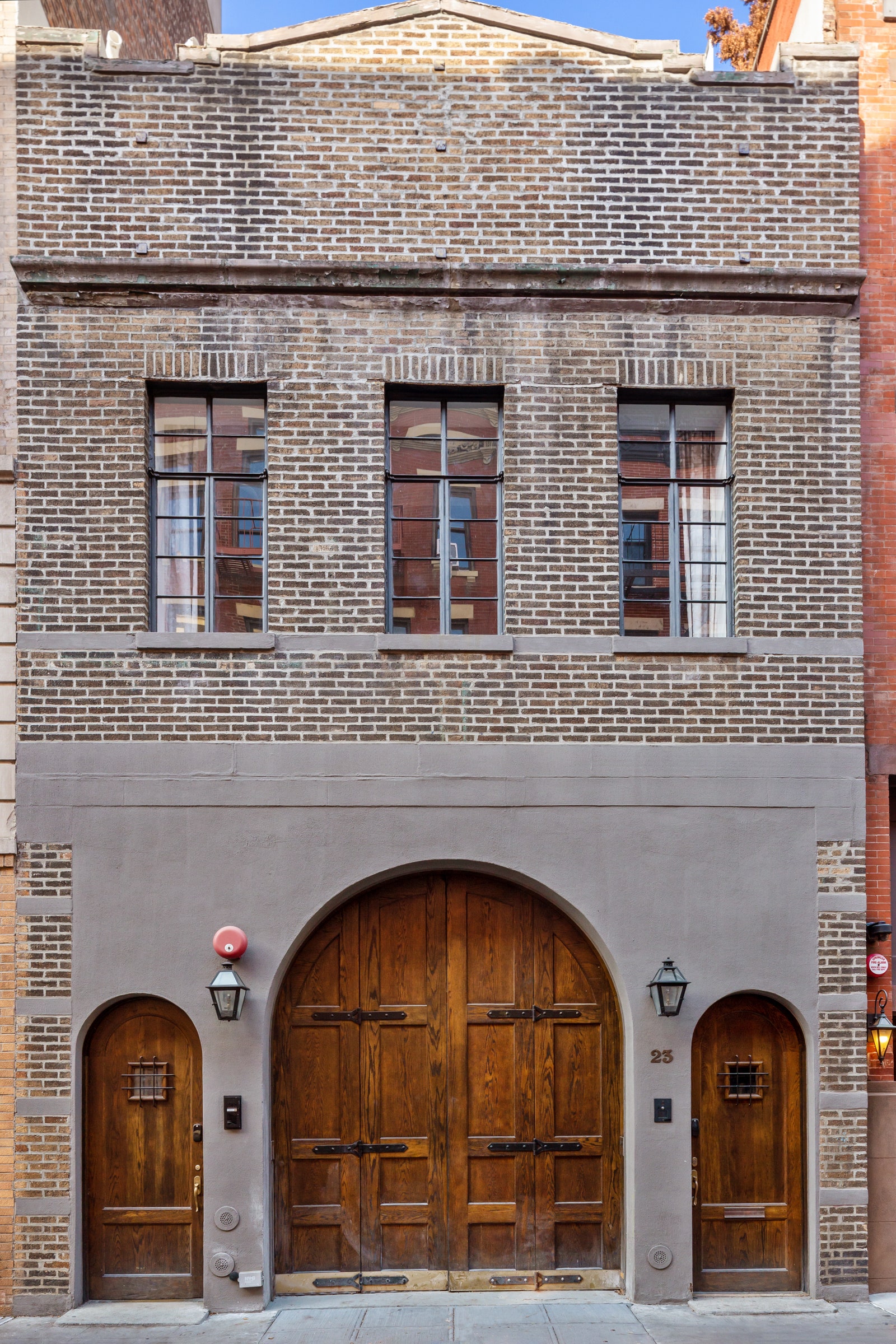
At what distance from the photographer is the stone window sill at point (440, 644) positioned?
337 inches

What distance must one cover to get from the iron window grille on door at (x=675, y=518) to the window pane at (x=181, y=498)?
350cm

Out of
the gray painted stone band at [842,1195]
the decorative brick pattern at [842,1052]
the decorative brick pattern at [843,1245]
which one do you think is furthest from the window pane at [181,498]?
the decorative brick pattern at [843,1245]

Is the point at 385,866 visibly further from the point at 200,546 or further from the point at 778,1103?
the point at 778,1103

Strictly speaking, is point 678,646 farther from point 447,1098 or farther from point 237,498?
point 447,1098

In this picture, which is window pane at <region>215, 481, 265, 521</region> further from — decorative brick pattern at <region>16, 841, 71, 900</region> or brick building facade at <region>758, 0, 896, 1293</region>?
brick building facade at <region>758, 0, 896, 1293</region>

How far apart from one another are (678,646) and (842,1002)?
3.12 meters

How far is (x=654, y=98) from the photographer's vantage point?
351 inches

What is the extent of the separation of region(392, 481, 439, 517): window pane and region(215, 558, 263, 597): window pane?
1242 millimetres

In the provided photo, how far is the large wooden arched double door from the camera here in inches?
335

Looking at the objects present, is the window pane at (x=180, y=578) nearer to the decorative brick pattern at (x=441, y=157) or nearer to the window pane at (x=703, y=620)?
the decorative brick pattern at (x=441, y=157)

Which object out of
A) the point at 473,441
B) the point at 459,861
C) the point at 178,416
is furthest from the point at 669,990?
the point at 178,416

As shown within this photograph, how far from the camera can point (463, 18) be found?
892 centimetres

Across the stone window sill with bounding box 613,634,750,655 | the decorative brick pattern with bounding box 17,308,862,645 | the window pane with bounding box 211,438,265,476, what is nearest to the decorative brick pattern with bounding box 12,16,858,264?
the decorative brick pattern with bounding box 17,308,862,645

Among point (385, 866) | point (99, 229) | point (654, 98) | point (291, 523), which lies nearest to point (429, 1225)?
point (385, 866)
